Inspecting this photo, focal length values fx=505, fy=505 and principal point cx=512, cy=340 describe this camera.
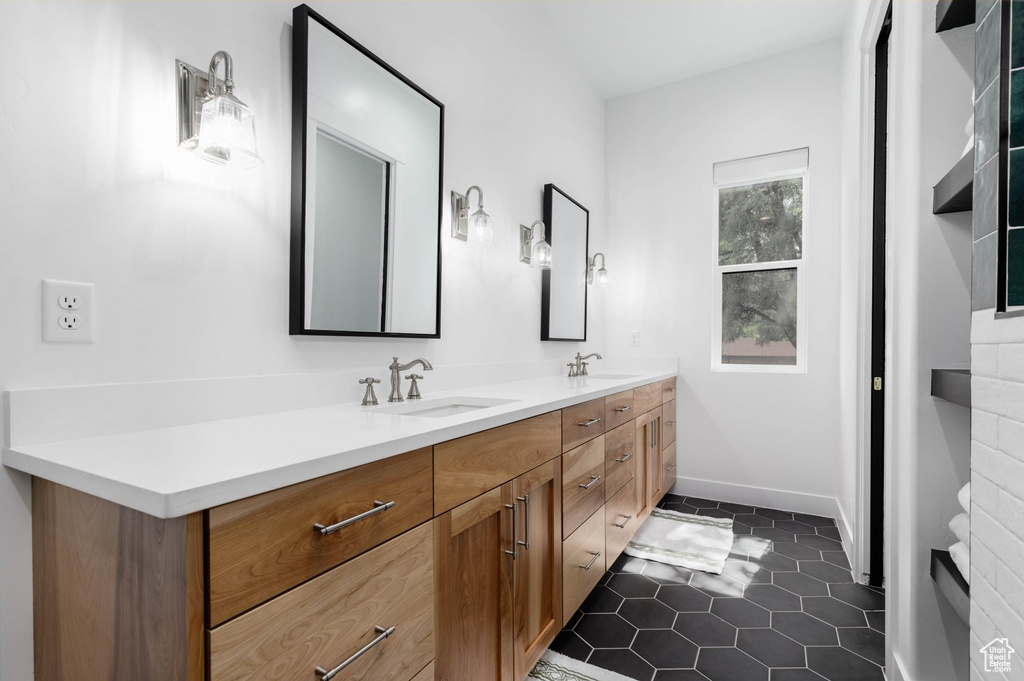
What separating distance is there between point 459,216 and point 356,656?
162 cm

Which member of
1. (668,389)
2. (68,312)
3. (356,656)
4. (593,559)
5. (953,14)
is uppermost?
(953,14)

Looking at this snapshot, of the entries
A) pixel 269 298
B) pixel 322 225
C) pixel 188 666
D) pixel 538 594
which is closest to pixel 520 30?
pixel 322 225

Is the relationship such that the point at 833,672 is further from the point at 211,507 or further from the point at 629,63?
the point at 629,63

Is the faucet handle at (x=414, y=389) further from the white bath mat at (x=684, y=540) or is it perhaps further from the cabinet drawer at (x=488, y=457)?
the white bath mat at (x=684, y=540)

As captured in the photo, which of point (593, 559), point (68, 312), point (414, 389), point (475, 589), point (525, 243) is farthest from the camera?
point (525, 243)

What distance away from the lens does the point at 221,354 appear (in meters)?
1.26

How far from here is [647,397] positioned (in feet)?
9.10

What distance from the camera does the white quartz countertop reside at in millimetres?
683

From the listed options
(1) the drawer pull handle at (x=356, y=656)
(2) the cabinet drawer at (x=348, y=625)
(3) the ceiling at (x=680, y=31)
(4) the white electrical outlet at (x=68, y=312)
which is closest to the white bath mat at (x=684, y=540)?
(2) the cabinet drawer at (x=348, y=625)

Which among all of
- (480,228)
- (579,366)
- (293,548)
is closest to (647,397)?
(579,366)

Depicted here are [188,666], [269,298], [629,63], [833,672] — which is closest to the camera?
[188,666]

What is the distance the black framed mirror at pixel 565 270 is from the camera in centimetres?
286

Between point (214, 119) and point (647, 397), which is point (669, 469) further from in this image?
point (214, 119)

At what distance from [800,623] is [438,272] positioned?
1.90 metres
